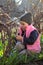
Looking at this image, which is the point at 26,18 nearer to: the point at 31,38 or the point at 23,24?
the point at 23,24

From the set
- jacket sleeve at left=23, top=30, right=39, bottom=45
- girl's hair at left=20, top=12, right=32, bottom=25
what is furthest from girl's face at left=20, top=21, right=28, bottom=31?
jacket sleeve at left=23, top=30, right=39, bottom=45

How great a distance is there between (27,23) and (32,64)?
0.83m

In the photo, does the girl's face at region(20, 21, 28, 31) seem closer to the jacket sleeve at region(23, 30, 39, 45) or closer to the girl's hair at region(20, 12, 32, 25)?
the girl's hair at region(20, 12, 32, 25)

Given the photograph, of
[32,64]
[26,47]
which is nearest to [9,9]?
[26,47]

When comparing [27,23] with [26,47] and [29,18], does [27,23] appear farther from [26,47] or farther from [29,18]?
[26,47]

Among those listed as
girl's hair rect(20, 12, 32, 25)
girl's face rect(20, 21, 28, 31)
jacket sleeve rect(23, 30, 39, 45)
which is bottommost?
jacket sleeve rect(23, 30, 39, 45)

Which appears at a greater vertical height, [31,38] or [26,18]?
[26,18]

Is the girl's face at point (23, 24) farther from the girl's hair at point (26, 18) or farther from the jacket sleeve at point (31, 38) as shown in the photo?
the jacket sleeve at point (31, 38)

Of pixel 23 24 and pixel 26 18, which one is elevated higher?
pixel 26 18

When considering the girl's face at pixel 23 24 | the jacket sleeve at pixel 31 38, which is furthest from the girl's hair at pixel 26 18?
the jacket sleeve at pixel 31 38

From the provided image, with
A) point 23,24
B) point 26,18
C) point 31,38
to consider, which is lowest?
point 31,38

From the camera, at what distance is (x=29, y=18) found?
5.12m

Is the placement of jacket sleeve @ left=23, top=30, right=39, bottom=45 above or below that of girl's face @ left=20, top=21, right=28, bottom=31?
below

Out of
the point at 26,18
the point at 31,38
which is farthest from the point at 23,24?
the point at 31,38
